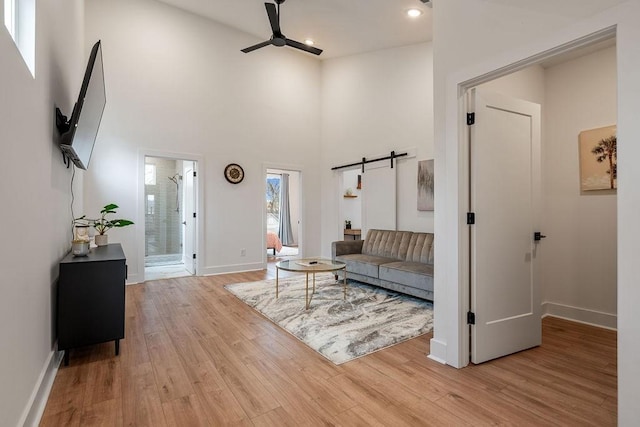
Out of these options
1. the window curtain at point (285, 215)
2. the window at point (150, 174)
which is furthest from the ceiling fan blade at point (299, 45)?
the window curtain at point (285, 215)

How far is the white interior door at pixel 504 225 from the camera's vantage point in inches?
89.9

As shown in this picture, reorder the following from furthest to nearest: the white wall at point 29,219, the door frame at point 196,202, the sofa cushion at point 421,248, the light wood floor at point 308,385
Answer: the door frame at point 196,202 < the sofa cushion at point 421,248 < the light wood floor at point 308,385 < the white wall at point 29,219

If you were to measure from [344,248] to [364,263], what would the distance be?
654mm

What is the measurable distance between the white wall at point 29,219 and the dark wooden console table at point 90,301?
3.0 inches

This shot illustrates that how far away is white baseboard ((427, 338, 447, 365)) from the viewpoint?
231 centimetres

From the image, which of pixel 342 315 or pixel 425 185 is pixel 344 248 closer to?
pixel 425 185

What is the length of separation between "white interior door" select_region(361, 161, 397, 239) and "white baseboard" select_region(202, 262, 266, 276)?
2091 mm

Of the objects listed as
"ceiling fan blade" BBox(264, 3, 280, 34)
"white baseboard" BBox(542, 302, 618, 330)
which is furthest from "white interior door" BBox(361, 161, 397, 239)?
"ceiling fan blade" BBox(264, 3, 280, 34)

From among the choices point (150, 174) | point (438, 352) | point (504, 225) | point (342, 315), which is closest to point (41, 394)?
point (342, 315)

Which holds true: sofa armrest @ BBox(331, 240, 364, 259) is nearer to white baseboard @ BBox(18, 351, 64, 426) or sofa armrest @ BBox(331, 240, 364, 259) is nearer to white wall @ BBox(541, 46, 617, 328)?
white wall @ BBox(541, 46, 617, 328)

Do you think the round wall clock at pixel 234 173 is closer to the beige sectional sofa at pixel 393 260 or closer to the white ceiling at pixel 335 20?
the beige sectional sofa at pixel 393 260

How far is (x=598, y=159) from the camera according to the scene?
3078 millimetres

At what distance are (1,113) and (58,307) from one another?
1.52m

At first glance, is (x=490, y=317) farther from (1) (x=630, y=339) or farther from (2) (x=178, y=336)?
(2) (x=178, y=336)
